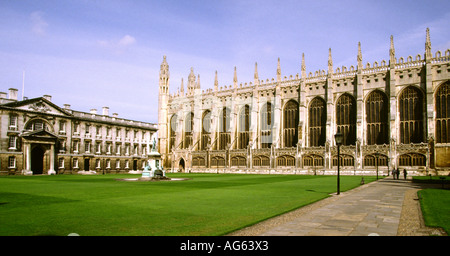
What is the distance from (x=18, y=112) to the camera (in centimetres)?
5156

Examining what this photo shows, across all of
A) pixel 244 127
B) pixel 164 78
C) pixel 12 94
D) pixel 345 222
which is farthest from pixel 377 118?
pixel 12 94

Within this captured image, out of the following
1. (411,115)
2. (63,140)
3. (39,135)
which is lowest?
(63,140)

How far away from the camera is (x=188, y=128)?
252ft

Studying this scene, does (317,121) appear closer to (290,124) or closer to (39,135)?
(290,124)

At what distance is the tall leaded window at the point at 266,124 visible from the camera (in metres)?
63.0

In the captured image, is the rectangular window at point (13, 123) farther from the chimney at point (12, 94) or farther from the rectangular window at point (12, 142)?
the chimney at point (12, 94)

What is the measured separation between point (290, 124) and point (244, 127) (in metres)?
10.1

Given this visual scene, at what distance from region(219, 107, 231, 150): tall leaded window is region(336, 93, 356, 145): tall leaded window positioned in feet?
73.1

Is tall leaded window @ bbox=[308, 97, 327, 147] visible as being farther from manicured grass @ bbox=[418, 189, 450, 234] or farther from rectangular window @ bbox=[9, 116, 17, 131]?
rectangular window @ bbox=[9, 116, 17, 131]

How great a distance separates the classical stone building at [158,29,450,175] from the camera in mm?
46531

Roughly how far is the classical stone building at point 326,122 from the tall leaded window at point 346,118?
0.15m

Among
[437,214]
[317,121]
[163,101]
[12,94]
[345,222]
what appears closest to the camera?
[345,222]

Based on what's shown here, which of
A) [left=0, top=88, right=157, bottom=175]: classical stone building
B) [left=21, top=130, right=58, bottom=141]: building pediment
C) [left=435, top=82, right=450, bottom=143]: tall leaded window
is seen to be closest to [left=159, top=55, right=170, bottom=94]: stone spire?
[left=0, top=88, right=157, bottom=175]: classical stone building
